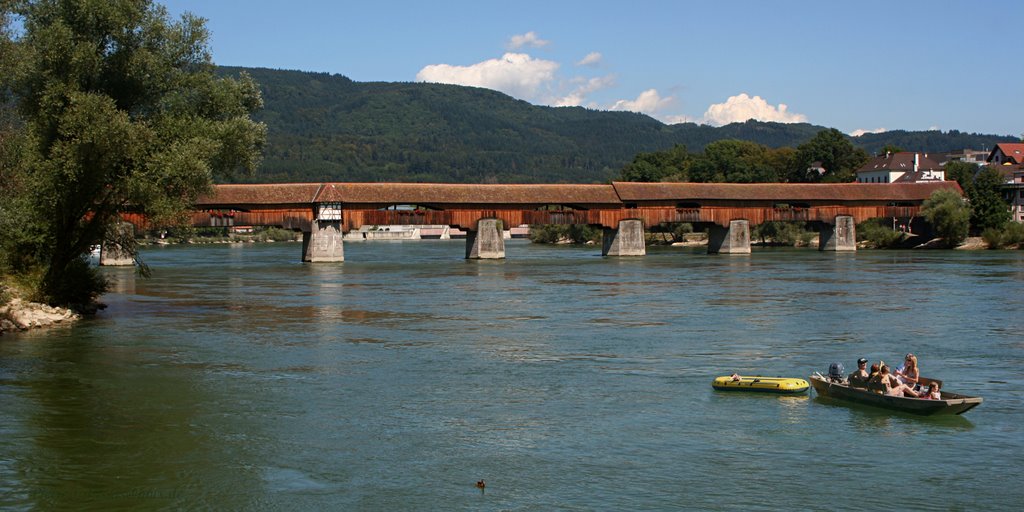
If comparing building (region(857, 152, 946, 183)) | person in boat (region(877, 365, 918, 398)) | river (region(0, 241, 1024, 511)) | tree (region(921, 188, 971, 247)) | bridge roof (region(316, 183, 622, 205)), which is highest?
building (region(857, 152, 946, 183))

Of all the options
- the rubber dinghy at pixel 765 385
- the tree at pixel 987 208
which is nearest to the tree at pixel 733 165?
the tree at pixel 987 208

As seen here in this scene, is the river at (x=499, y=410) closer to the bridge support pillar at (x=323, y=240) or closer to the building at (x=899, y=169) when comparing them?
the bridge support pillar at (x=323, y=240)

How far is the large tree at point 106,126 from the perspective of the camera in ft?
89.9

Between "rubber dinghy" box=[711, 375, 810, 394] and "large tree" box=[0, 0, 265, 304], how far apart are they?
15.2 m

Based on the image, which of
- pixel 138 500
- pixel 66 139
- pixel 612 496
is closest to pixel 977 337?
pixel 612 496

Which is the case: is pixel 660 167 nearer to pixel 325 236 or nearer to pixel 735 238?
pixel 735 238

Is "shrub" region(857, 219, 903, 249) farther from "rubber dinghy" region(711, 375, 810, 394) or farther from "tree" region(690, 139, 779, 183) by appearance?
"rubber dinghy" region(711, 375, 810, 394)

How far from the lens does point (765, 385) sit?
63.6 feet

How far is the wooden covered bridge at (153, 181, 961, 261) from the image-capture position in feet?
212

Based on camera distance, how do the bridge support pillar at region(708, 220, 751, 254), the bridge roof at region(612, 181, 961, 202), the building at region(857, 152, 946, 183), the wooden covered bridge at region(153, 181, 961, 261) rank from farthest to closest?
the building at region(857, 152, 946, 183) < the bridge support pillar at region(708, 220, 751, 254) < the bridge roof at region(612, 181, 961, 202) < the wooden covered bridge at region(153, 181, 961, 261)

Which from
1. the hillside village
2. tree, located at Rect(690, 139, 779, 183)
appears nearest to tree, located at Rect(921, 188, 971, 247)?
the hillside village

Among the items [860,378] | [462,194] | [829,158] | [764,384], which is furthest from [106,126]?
[829,158]

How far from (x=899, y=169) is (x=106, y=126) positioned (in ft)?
331

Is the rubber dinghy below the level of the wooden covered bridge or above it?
below
